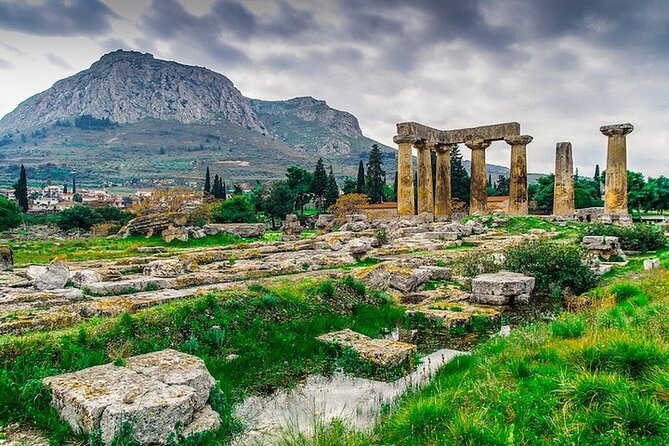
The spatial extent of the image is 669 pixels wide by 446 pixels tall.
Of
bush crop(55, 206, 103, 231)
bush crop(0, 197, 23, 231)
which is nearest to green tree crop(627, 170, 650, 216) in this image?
bush crop(55, 206, 103, 231)

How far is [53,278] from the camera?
37.3 ft

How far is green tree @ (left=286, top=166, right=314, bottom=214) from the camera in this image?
73.6 metres

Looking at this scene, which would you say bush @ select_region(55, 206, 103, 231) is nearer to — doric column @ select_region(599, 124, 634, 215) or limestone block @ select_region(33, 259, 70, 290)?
limestone block @ select_region(33, 259, 70, 290)

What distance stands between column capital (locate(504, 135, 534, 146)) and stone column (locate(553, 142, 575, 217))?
2.40 metres

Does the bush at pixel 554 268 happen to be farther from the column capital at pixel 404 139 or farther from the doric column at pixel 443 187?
the doric column at pixel 443 187

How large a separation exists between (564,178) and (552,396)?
34.7m

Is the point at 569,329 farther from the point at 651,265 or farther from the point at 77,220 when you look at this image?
the point at 77,220

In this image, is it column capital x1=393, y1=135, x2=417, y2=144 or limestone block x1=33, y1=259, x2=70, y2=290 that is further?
column capital x1=393, y1=135, x2=417, y2=144

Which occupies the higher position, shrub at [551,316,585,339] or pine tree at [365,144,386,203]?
pine tree at [365,144,386,203]

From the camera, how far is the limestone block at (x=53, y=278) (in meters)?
11.2

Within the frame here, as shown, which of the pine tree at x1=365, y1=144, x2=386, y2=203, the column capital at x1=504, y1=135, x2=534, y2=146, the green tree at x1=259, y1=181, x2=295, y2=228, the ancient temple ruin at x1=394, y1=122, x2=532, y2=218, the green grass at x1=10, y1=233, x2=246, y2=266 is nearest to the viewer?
the green grass at x1=10, y1=233, x2=246, y2=266

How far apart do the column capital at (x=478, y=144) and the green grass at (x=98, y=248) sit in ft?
62.6

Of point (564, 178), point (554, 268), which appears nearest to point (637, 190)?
point (564, 178)

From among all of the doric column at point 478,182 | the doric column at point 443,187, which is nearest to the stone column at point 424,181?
the doric column at point 443,187
